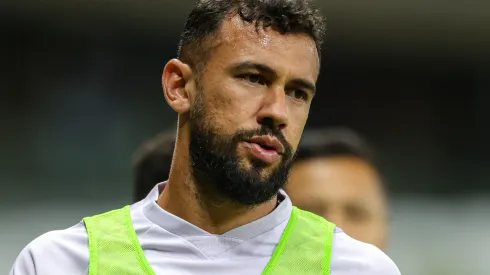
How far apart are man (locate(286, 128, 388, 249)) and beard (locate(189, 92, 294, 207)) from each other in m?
0.97

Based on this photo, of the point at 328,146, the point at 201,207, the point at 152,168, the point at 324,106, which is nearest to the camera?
the point at 201,207

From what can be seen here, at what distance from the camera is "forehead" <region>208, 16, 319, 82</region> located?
6.42 feet

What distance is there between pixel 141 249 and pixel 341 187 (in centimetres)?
130

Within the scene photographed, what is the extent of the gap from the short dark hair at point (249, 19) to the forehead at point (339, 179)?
1127 millimetres

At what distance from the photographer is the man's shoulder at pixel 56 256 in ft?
6.50

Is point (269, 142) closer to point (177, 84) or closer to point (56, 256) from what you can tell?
point (177, 84)

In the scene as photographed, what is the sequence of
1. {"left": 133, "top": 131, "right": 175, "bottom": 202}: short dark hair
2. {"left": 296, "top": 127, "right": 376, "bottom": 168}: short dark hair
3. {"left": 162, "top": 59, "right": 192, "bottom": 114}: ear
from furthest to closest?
{"left": 296, "top": 127, "right": 376, "bottom": 168}: short dark hair
{"left": 133, "top": 131, "right": 175, "bottom": 202}: short dark hair
{"left": 162, "top": 59, "right": 192, "bottom": 114}: ear

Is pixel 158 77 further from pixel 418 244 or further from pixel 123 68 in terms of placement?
pixel 418 244

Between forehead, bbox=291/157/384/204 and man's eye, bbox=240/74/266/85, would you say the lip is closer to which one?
man's eye, bbox=240/74/266/85

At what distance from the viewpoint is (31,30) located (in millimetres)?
5199

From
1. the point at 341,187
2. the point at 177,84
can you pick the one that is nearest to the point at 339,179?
the point at 341,187

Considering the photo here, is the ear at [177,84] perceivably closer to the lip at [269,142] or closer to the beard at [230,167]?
the beard at [230,167]

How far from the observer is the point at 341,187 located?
3201 millimetres

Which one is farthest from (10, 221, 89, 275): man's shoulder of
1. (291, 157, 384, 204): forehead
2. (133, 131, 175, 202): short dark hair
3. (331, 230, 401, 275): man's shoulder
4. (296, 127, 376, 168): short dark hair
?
(296, 127, 376, 168): short dark hair
